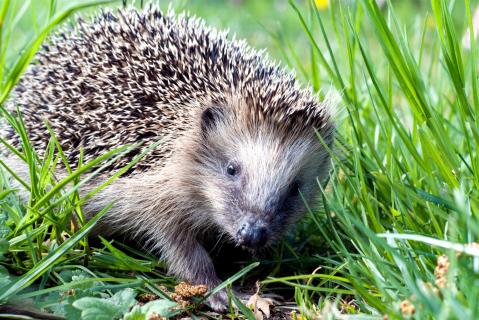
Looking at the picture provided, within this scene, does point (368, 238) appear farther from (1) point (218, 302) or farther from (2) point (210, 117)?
(2) point (210, 117)

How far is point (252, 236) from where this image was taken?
9.83 feet

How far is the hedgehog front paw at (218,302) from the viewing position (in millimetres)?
2898

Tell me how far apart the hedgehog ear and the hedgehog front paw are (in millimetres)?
940

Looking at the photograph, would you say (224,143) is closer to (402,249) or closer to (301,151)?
(301,151)

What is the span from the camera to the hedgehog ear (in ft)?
11.5

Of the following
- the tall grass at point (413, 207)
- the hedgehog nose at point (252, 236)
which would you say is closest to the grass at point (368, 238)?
the tall grass at point (413, 207)

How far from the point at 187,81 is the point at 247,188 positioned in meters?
0.74

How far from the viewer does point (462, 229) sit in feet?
7.80

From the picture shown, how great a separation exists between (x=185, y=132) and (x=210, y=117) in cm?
16

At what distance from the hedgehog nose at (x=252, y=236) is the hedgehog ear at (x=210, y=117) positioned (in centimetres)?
70

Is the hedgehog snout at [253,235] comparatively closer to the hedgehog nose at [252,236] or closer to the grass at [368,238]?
the hedgehog nose at [252,236]

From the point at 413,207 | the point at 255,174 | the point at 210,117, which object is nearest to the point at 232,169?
the point at 255,174

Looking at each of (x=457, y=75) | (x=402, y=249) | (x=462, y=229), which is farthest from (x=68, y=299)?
(x=457, y=75)

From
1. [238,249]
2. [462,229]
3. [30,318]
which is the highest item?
[462,229]
